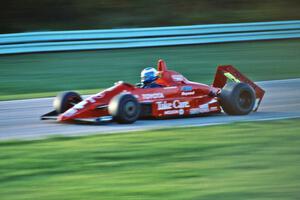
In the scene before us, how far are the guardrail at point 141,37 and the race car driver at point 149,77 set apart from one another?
8.58 metres

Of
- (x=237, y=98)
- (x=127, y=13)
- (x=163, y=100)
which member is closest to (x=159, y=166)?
(x=163, y=100)

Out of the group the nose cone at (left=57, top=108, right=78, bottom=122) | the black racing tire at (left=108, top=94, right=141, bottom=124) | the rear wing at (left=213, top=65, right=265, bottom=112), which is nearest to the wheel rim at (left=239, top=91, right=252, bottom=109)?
the rear wing at (left=213, top=65, right=265, bottom=112)

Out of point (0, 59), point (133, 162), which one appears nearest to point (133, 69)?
point (0, 59)

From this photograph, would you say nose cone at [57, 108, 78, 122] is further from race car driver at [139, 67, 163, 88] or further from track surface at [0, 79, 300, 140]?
race car driver at [139, 67, 163, 88]

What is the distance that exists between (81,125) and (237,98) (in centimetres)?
283

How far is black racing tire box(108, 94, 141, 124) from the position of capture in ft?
34.6

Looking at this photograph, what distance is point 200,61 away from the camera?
20.4 m

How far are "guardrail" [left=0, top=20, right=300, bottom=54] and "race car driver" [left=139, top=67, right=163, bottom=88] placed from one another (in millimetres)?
8578

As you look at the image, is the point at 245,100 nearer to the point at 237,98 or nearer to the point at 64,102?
the point at 237,98

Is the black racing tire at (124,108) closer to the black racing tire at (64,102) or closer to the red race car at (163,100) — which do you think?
the red race car at (163,100)

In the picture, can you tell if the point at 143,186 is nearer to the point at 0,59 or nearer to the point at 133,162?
the point at 133,162

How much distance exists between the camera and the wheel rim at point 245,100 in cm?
1205

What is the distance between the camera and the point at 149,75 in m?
11.5

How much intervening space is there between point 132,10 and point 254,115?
16347 millimetres
